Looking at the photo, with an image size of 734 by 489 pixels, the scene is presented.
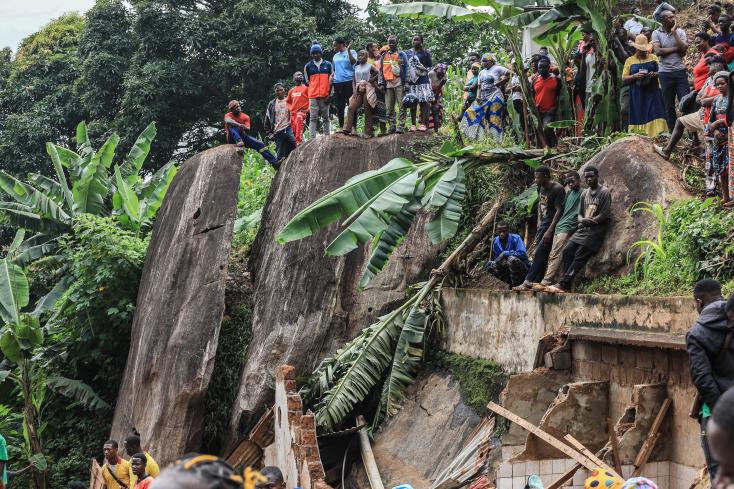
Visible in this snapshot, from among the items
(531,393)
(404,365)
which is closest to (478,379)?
(404,365)

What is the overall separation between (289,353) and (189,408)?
1636 mm

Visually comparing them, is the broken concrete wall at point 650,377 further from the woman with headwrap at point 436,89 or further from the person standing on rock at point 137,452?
the woman with headwrap at point 436,89

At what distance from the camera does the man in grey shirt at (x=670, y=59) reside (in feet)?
39.4

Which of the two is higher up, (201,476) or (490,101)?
(490,101)

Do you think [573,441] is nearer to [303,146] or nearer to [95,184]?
[303,146]

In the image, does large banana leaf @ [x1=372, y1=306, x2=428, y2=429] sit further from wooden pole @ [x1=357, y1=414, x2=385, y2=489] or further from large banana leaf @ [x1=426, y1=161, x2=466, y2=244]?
large banana leaf @ [x1=426, y1=161, x2=466, y2=244]

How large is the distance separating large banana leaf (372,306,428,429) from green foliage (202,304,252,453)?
2.70 metres

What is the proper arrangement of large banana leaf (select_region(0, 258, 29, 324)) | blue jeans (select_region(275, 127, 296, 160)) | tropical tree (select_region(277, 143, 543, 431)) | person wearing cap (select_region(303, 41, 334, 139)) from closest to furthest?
tropical tree (select_region(277, 143, 543, 431))
large banana leaf (select_region(0, 258, 29, 324))
person wearing cap (select_region(303, 41, 334, 139))
blue jeans (select_region(275, 127, 296, 160))

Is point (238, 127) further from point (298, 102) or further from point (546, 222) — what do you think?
point (546, 222)

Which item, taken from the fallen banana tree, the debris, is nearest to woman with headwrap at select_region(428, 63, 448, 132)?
the fallen banana tree

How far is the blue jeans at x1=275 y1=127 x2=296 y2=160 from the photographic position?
16703 millimetres

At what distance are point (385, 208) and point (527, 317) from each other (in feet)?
6.66

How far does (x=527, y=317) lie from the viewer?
1099 centimetres

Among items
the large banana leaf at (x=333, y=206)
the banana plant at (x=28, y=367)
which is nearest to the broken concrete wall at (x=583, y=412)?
the large banana leaf at (x=333, y=206)
